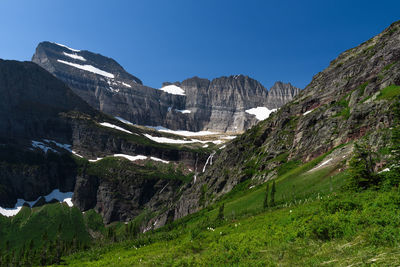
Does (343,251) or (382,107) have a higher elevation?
(382,107)

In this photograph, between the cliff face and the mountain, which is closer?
the mountain

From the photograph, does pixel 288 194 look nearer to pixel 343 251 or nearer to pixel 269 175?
pixel 269 175

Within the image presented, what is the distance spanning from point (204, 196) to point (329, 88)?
283 ft

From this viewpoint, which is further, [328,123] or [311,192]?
[328,123]

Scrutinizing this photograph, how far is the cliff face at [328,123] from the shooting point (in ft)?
Answer: 260

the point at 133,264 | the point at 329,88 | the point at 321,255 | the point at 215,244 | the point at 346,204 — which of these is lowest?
the point at 133,264

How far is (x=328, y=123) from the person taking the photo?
327 feet

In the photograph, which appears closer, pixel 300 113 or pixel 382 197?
pixel 382 197

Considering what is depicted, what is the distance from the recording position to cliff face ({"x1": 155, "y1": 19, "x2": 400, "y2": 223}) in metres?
79.3

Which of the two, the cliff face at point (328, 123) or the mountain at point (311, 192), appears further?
the cliff face at point (328, 123)

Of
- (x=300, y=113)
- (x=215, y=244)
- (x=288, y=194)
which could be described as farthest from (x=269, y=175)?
(x=215, y=244)

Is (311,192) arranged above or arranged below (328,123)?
below

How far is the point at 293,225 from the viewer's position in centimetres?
2238

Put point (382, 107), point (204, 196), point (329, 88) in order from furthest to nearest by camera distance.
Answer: point (204, 196) → point (329, 88) → point (382, 107)
